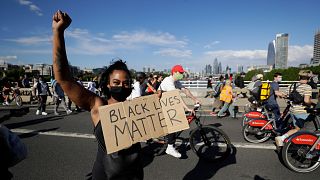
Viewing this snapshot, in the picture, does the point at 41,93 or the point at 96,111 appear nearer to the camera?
the point at 96,111

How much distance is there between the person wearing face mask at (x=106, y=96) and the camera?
149 centimetres

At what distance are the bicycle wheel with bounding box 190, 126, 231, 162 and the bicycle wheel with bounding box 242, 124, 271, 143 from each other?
4.40ft

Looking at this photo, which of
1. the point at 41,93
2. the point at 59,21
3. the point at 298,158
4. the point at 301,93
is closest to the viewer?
the point at 59,21

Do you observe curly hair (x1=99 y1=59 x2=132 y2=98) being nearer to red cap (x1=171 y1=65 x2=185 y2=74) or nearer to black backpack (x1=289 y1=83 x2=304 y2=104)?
red cap (x1=171 y1=65 x2=185 y2=74)

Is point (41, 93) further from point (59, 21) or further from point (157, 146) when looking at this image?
point (59, 21)

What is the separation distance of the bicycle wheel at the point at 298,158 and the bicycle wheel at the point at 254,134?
1257mm

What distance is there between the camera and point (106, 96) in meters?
1.96

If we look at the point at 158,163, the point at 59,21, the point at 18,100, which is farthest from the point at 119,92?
the point at 18,100

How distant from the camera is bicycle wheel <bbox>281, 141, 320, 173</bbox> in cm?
396

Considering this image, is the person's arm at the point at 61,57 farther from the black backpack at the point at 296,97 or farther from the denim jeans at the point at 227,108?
the denim jeans at the point at 227,108

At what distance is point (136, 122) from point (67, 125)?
679 cm

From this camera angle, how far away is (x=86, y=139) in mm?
6000

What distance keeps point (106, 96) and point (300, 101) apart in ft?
14.0

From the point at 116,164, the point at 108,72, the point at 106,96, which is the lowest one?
the point at 116,164
